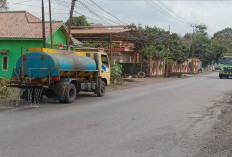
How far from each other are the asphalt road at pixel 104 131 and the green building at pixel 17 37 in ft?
49.4

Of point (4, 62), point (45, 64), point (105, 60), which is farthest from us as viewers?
point (4, 62)

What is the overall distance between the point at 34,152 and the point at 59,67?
7.97 m

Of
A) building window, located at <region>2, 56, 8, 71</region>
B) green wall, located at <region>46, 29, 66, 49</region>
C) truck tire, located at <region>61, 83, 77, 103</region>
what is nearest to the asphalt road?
truck tire, located at <region>61, 83, 77, 103</region>

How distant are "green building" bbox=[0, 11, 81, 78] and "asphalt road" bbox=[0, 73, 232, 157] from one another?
49.4ft

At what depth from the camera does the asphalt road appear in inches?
255

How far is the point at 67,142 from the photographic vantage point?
7.10 m

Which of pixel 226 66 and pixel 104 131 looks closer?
pixel 104 131

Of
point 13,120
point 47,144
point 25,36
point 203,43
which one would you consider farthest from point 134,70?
point 203,43

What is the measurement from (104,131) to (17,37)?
1984cm

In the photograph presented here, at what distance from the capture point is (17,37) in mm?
26250

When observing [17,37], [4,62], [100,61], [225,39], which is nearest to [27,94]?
[100,61]

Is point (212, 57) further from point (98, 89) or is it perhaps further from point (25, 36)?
point (98, 89)

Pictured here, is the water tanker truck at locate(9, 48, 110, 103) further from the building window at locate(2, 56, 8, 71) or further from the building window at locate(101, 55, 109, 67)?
the building window at locate(2, 56, 8, 71)

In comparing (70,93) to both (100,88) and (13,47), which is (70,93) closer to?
(100,88)
